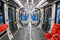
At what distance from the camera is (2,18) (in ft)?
19.0

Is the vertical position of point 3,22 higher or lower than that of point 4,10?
lower

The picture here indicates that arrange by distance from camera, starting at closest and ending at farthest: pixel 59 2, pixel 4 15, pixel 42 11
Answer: pixel 59 2 < pixel 4 15 < pixel 42 11

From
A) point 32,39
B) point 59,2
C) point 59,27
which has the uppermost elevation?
point 59,2

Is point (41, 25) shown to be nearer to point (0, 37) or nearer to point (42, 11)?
point (42, 11)

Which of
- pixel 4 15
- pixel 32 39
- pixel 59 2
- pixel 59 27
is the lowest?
pixel 32 39

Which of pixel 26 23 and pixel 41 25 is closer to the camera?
pixel 41 25

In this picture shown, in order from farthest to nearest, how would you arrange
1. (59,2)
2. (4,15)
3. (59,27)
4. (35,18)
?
(35,18) → (4,15) → (59,2) → (59,27)

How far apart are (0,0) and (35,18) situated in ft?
28.0

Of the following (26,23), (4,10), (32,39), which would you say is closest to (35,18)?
(26,23)

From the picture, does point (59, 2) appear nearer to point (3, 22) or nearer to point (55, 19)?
point (55, 19)

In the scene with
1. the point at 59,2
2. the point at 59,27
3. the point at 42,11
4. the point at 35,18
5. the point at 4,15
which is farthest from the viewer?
the point at 35,18

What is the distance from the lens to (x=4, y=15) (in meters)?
5.90

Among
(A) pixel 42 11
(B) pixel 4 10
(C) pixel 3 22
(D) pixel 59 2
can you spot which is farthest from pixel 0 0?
(A) pixel 42 11

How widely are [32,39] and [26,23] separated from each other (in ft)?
23.6
